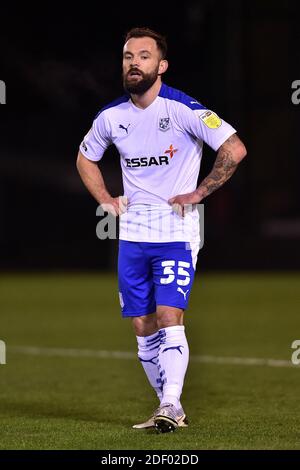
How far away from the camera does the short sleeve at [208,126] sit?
7230 millimetres

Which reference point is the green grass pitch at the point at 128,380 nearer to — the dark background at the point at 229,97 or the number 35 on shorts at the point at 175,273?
the number 35 on shorts at the point at 175,273

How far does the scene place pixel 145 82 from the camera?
734 centimetres

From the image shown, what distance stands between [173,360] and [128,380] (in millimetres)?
3345

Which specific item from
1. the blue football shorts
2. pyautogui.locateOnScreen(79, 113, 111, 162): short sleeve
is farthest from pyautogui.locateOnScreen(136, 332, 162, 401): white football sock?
pyautogui.locateOnScreen(79, 113, 111, 162): short sleeve

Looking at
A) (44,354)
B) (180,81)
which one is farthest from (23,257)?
(44,354)

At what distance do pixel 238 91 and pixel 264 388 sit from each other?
65.2 feet

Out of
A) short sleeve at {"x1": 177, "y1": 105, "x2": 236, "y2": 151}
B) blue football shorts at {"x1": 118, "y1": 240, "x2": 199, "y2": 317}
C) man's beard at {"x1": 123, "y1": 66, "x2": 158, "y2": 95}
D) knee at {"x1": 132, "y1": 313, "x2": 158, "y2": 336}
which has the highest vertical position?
man's beard at {"x1": 123, "y1": 66, "x2": 158, "y2": 95}

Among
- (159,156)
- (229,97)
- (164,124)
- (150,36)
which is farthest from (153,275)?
(229,97)

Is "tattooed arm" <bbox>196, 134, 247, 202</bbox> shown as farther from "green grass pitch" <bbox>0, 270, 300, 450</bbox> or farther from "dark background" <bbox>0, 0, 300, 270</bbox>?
"dark background" <bbox>0, 0, 300, 270</bbox>

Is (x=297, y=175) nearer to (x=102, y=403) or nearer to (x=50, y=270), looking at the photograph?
(x=50, y=270)

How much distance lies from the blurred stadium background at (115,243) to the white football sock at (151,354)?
364mm

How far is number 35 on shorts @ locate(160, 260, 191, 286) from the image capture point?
7.32 metres

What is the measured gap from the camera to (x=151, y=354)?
7.71m
